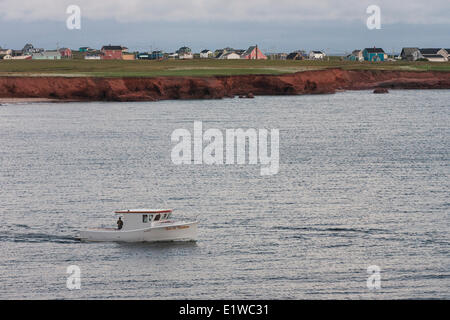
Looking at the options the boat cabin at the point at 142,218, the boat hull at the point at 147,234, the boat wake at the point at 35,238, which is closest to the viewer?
the boat hull at the point at 147,234

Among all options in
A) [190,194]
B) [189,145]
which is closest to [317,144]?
[189,145]

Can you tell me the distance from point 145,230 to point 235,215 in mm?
11072

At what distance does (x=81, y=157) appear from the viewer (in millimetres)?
106812

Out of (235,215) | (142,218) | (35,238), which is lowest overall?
(35,238)

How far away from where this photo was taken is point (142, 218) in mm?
61938

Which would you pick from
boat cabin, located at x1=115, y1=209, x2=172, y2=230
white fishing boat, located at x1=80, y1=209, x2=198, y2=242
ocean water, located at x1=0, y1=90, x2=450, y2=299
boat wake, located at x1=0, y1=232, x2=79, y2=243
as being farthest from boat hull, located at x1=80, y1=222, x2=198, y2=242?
boat wake, located at x1=0, y1=232, x2=79, y2=243

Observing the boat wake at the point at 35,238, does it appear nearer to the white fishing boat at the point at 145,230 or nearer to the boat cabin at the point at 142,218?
the white fishing boat at the point at 145,230

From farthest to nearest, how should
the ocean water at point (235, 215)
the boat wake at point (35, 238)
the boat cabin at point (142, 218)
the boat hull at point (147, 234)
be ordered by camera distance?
the boat wake at point (35, 238) < the boat cabin at point (142, 218) < the boat hull at point (147, 234) < the ocean water at point (235, 215)

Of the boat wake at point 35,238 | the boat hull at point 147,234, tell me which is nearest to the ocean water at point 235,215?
the boat wake at point 35,238

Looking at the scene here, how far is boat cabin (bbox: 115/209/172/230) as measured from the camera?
202ft

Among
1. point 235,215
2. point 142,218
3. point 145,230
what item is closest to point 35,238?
point 142,218

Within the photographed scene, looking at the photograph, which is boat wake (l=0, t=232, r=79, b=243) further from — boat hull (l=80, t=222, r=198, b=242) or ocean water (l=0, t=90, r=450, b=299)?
boat hull (l=80, t=222, r=198, b=242)

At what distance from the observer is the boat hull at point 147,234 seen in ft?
201

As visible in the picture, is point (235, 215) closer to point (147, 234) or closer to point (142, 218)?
point (147, 234)
